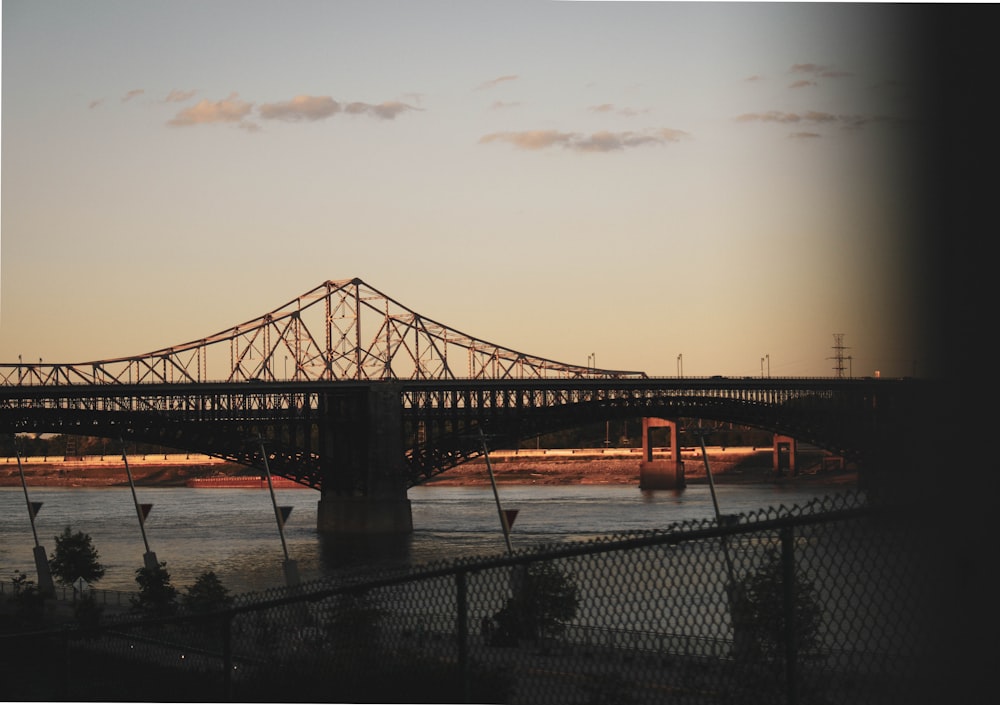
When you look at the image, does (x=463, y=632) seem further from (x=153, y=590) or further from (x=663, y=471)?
(x=663, y=471)

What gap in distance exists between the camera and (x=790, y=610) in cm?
494

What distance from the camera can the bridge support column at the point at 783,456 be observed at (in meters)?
107

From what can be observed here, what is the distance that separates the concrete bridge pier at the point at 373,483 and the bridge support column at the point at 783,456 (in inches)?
1841

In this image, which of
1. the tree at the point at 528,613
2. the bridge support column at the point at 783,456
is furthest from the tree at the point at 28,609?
the bridge support column at the point at 783,456

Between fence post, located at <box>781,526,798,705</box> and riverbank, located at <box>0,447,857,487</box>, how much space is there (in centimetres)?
9562

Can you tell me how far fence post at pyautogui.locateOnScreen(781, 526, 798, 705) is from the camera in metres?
4.93

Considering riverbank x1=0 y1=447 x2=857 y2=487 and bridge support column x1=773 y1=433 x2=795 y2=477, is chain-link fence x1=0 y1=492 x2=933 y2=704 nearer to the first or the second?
riverbank x1=0 y1=447 x2=857 y2=487

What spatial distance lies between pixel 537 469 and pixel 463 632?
116 m

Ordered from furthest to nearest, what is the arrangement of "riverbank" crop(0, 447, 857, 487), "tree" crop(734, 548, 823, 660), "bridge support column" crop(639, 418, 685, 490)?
"riverbank" crop(0, 447, 857, 487) < "bridge support column" crop(639, 418, 685, 490) < "tree" crop(734, 548, 823, 660)

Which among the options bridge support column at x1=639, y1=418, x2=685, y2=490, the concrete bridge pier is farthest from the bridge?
bridge support column at x1=639, y1=418, x2=685, y2=490

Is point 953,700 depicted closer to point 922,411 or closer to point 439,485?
point 922,411

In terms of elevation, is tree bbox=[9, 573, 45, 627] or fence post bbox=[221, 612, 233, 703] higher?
fence post bbox=[221, 612, 233, 703]

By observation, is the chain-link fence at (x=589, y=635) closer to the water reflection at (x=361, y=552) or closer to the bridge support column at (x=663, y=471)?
the water reflection at (x=361, y=552)

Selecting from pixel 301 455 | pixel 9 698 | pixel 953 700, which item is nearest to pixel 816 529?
pixel 953 700
